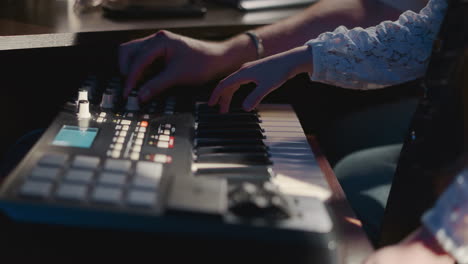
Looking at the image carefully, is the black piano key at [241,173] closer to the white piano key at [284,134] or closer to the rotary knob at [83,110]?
the white piano key at [284,134]

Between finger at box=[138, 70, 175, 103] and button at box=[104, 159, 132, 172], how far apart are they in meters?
0.27

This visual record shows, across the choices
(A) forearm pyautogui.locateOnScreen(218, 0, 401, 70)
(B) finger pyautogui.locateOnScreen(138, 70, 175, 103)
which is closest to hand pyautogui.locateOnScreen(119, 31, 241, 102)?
(B) finger pyautogui.locateOnScreen(138, 70, 175, 103)

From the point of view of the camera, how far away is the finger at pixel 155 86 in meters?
0.89

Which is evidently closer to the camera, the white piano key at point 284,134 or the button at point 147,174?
the button at point 147,174

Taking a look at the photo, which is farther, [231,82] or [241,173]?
[231,82]

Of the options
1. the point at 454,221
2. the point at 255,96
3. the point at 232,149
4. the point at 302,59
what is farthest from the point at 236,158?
the point at 454,221

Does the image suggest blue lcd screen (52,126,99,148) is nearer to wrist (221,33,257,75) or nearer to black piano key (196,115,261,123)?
black piano key (196,115,261,123)

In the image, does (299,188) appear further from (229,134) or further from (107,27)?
(107,27)

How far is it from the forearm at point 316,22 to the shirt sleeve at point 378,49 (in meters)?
0.19

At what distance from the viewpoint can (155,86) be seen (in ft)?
2.98

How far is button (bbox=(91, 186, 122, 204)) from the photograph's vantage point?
0.55 m

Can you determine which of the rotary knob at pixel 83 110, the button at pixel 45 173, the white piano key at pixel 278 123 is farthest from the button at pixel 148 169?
the white piano key at pixel 278 123

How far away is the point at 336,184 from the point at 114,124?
40 cm

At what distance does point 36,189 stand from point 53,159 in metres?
0.06
